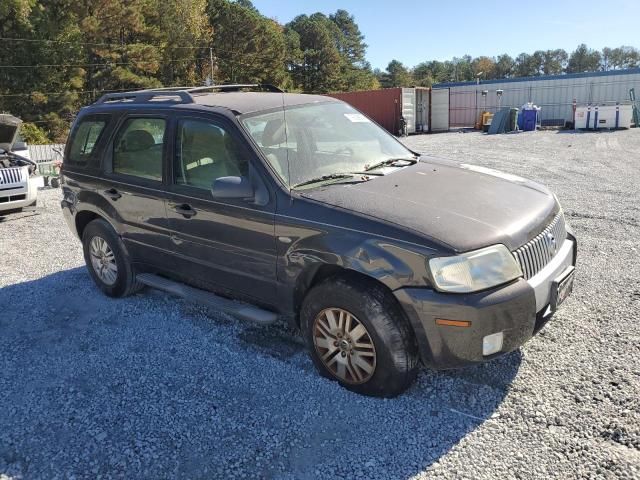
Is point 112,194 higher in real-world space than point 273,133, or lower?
lower

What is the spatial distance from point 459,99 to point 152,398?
34.0 meters

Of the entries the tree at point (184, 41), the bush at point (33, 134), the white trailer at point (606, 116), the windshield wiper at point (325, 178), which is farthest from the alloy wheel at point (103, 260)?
the tree at point (184, 41)

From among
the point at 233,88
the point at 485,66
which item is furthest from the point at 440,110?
the point at 485,66

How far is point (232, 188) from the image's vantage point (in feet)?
11.8

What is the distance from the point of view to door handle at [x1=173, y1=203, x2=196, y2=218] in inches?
164

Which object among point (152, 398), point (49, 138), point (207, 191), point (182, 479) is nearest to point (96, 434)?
point (152, 398)

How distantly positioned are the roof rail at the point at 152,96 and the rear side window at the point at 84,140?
0.34 meters

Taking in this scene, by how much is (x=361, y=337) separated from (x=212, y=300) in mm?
1410

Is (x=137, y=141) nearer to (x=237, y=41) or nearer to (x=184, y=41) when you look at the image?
(x=184, y=41)

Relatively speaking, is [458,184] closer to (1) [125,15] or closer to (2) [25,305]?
(2) [25,305]

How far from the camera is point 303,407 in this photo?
132 inches

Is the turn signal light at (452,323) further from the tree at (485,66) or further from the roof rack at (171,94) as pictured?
the tree at (485,66)

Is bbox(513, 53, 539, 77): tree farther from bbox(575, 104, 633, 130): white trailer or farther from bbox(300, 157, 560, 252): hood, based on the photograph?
bbox(300, 157, 560, 252): hood

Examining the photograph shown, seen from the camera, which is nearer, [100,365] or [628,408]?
[628,408]
